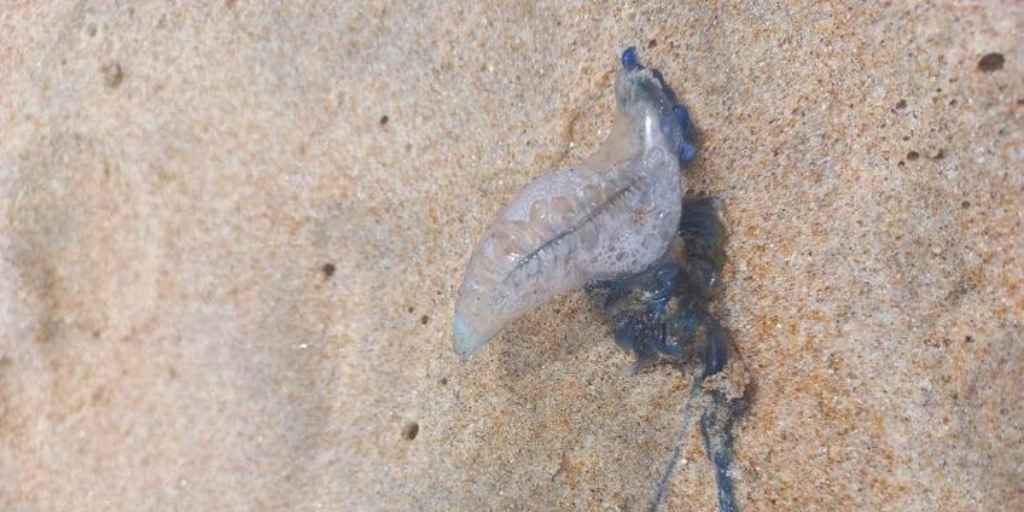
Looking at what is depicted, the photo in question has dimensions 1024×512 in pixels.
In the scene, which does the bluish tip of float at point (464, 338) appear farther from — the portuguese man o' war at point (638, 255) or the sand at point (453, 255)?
the sand at point (453, 255)

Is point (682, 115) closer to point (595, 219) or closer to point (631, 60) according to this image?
point (631, 60)

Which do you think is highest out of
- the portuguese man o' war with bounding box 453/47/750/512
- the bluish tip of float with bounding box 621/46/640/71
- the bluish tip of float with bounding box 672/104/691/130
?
the bluish tip of float with bounding box 621/46/640/71

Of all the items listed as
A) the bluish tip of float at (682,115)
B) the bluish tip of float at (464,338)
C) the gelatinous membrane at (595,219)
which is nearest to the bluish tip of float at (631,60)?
the gelatinous membrane at (595,219)

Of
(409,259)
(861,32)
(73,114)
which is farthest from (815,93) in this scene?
(73,114)

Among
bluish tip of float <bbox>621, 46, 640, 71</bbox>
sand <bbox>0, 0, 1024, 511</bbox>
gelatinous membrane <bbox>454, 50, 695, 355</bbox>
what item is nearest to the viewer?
sand <bbox>0, 0, 1024, 511</bbox>

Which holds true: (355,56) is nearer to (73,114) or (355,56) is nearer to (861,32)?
(73,114)

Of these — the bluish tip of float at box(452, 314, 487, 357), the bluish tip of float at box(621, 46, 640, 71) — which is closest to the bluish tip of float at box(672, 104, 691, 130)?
the bluish tip of float at box(621, 46, 640, 71)

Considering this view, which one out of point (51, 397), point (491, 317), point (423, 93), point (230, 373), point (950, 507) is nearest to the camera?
point (950, 507)

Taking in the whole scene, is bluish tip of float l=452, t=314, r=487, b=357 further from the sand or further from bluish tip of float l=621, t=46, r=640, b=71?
bluish tip of float l=621, t=46, r=640, b=71

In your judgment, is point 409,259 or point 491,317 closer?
point 491,317
